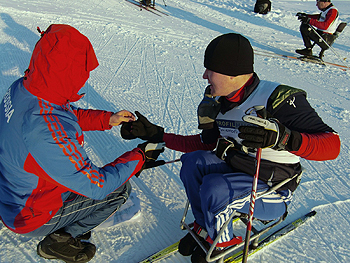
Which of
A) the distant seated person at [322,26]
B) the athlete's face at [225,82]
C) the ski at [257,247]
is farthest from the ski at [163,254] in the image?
the distant seated person at [322,26]

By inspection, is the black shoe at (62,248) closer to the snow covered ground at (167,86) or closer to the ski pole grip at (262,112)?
the snow covered ground at (167,86)

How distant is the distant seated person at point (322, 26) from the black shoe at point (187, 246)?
6.59 m

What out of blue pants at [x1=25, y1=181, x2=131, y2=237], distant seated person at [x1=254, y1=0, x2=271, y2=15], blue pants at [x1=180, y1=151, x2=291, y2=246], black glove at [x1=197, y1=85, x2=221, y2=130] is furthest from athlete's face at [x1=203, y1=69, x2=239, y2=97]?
distant seated person at [x1=254, y1=0, x2=271, y2=15]

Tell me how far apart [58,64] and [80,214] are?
1.05 meters

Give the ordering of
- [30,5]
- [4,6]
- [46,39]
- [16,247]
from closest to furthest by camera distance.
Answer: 1. [46,39]
2. [16,247]
3. [4,6]
4. [30,5]

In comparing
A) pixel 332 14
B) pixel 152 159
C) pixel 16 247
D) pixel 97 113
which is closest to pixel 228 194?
pixel 152 159

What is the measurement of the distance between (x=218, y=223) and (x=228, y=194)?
19cm

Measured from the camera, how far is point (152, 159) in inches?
87.0

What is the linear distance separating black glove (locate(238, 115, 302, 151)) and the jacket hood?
38.7 inches

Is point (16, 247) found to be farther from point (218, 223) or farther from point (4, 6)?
point (4, 6)

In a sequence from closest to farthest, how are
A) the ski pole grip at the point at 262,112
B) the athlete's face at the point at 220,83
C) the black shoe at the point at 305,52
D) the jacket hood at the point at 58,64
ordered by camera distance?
the jacket hood at the point at 58,64 → the ski pole grip at the point at 262,112 → the athlete's face at the point at 220,83 → the black shoe at the point at 305,52

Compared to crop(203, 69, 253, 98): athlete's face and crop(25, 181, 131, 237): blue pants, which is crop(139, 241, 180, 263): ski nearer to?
crop(25, 181, 131, 237): blue pants

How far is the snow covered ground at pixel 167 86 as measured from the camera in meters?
2.36

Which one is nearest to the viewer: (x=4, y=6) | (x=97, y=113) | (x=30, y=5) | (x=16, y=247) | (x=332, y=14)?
(x=16, y=247)
